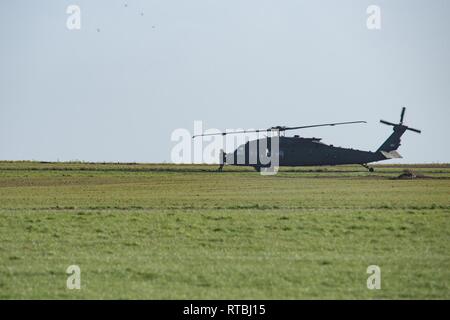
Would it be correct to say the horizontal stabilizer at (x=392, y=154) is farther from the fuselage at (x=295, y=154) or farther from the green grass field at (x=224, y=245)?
the green grass field at (x=224, y=245)

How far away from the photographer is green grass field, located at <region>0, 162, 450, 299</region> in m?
19.8

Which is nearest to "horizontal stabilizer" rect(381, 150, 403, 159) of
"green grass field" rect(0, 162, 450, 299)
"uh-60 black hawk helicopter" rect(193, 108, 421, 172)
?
"uh-60 black hawk helicopter" rect(193, 108, 421, 172)

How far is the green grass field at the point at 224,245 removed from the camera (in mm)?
19812

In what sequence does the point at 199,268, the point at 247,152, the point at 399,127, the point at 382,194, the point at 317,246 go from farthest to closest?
the point at 399,127 → the point at 247,152 → the point at 382,194 → the point at 317,246 → the point at 199,268

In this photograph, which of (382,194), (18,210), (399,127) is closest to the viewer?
(18,210)

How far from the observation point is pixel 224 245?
2638 cm

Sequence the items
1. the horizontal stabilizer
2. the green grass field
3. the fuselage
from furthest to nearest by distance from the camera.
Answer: the horizontal stabilizer → the fuselage → the green grass field

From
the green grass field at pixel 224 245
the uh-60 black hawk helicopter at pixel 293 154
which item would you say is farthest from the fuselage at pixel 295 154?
the green grass field at pixel 224 245

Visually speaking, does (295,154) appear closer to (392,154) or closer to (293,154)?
(293,154)

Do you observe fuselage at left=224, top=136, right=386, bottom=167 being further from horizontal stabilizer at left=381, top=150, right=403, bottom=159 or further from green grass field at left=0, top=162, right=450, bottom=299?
green grass field at left=0, top=162, right=450, bottom=299

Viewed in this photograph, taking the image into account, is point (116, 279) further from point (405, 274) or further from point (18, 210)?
point (18, 210)

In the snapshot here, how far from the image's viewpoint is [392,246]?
26.2 metres

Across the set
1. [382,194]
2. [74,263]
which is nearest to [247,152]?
[382,194]
